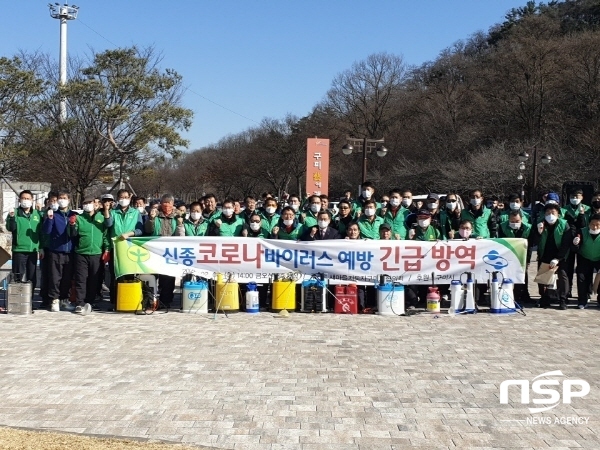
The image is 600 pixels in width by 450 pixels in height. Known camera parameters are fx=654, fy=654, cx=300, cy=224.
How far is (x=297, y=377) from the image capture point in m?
7.18

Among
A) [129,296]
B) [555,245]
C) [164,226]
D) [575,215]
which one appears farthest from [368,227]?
[129,296]

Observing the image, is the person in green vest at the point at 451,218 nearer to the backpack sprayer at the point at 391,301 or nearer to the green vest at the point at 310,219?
the backpack sprayer at the point at 391,301

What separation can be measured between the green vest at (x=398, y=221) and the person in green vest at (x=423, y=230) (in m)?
0.32

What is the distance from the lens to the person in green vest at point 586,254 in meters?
11.7

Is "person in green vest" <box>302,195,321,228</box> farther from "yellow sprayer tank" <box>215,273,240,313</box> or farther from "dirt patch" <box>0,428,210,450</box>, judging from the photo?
"dirt patch" <box>0,428,210,450</box>

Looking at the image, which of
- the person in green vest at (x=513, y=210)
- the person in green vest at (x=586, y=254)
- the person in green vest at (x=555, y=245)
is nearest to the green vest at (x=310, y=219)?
the person in green vest at (x=513, y=210)

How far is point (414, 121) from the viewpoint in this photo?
6581cm

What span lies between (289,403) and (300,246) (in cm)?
552

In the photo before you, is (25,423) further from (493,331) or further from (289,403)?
(493,331)

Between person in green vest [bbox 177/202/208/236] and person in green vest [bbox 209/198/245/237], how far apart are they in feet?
0.58

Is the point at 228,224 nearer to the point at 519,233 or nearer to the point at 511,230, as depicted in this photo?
the point at 511,230

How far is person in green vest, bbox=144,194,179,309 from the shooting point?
463 inches

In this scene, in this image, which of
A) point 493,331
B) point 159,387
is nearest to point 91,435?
point 159,387

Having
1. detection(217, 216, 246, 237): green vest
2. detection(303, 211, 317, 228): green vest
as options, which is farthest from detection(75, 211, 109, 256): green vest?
detection(303, 211, 317, 228): green vest
